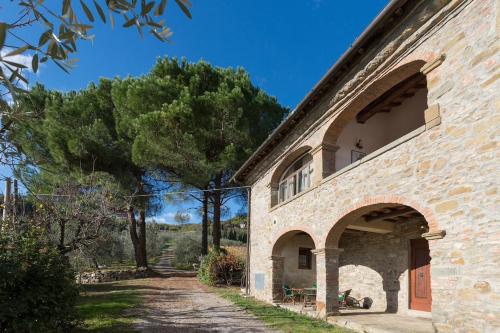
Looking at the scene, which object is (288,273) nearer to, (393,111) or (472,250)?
(393,111)

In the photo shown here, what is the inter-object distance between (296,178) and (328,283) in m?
3.77

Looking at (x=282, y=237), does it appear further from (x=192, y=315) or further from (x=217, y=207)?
(x=217, y=207)

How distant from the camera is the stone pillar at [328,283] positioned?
869 centimetres

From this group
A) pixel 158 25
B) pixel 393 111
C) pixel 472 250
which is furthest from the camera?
pixel 393 111

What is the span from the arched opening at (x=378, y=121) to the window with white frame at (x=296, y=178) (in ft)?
3.16

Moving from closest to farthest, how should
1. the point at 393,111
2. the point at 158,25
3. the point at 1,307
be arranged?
the point at 158,25, the point at 1,307, the point at 393,111

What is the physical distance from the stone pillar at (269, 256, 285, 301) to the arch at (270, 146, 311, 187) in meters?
2.44

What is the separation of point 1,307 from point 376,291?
8654 millimetres

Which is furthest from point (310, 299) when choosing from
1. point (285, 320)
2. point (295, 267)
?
point (285, 320)

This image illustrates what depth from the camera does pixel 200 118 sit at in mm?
16531

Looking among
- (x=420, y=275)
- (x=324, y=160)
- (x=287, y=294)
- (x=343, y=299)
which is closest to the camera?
(x=420, y=275)

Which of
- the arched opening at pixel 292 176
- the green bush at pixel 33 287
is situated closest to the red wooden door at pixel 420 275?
the arched opening at pixel 292 176

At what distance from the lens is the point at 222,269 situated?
56.7ft

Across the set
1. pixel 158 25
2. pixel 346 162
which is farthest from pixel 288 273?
pixel 158 25
